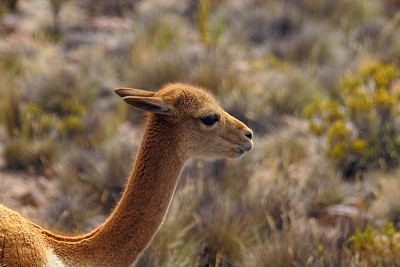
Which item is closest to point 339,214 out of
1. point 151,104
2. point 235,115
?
point 235,115

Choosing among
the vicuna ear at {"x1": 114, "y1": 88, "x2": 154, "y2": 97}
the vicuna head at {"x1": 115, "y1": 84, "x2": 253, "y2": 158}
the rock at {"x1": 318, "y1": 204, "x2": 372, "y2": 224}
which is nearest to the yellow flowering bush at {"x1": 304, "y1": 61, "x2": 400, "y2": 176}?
the rock at {"x1": 318, "y1": 204, "x2": 372, "y2": 224}

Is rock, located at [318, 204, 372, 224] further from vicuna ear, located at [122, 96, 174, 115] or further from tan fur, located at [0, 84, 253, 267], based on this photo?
vicuna ear, located at [122, 96, 174, 115]

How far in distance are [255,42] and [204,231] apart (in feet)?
26.9

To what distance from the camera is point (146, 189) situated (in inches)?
147

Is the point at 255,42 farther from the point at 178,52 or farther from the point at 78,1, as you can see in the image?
the point at 78,1

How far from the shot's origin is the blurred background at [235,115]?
19.0 ft

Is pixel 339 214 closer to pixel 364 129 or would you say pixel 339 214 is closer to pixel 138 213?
pixel 364 129

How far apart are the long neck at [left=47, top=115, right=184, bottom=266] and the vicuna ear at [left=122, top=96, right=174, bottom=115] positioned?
5.4 inches

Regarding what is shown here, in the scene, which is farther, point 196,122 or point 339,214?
point 339,214

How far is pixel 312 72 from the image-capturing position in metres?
11.1

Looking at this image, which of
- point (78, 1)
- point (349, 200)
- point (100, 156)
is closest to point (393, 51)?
point (349, 200)

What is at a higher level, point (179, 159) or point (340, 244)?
point (179, 159)

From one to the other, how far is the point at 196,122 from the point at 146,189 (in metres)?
0.63

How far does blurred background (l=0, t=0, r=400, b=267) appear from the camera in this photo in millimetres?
5777
